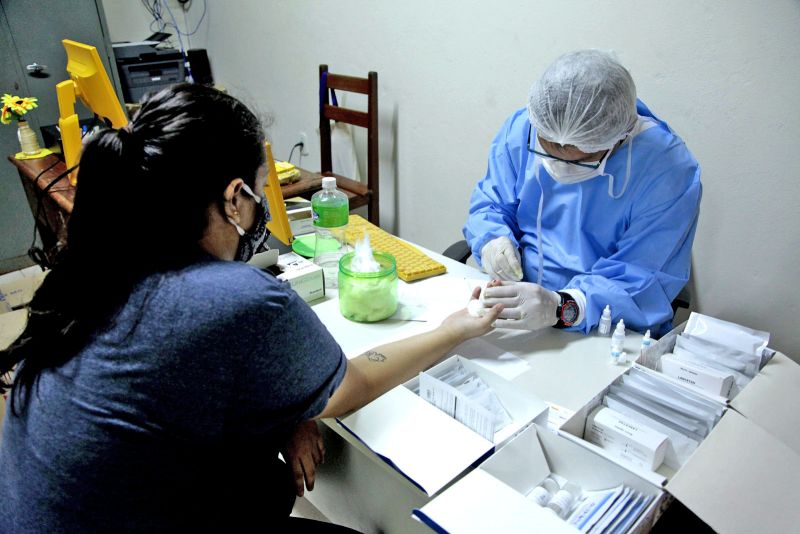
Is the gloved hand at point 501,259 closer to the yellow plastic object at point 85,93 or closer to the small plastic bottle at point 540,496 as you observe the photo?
the small plastic bottle at point 540,496

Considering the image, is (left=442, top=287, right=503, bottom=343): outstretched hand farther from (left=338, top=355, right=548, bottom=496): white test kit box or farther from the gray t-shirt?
the gray t-shirt

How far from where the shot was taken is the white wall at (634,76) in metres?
1.56

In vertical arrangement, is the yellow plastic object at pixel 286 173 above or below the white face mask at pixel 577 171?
below

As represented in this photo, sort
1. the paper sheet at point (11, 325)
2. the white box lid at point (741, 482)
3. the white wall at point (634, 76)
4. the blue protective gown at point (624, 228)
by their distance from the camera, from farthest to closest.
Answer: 1. the paper sheet at point (11, 325)
2. the white wall at point (634, 76)
3. the blue protective gown at point (624, 228)
4. the white box lid at point (741, 482)

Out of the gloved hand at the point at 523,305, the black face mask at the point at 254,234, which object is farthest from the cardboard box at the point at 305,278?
the gloved hand at the point at 523,305

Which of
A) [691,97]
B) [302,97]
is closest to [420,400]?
[691,97]

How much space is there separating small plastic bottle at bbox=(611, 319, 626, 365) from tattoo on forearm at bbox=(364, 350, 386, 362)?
1.68 ft

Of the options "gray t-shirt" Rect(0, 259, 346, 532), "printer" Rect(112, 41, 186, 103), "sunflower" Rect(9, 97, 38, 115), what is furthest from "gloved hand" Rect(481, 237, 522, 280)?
"printer" Rect(112, 41, 186, 103)

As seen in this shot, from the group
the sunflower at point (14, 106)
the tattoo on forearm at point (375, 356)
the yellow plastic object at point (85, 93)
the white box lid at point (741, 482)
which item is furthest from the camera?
the sunflower at point (14, 106)

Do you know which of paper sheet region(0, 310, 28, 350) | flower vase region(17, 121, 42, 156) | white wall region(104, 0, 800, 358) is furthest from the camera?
flower vase region(17, 121, 42, 156)

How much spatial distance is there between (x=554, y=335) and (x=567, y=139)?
470 mm

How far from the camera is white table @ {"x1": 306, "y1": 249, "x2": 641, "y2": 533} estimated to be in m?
0.94

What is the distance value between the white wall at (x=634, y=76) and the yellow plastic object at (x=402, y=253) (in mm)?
905

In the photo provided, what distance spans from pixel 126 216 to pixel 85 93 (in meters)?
1.60
